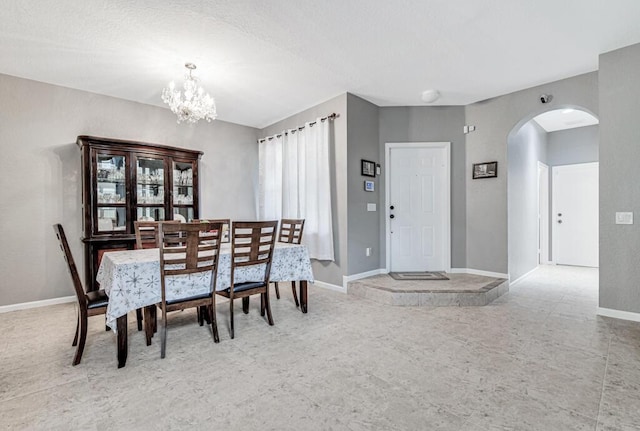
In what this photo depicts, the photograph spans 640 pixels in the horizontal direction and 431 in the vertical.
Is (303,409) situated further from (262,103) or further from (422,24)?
(262,103)

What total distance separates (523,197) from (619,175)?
5.73 ft

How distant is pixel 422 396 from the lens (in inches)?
70.9

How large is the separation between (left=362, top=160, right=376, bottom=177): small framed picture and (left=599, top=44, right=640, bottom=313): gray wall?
2.55 metres

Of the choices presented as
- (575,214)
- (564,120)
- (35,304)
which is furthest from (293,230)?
(575,214)

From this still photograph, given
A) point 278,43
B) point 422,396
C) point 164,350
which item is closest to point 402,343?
point 422,396

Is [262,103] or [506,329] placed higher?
[262,103]

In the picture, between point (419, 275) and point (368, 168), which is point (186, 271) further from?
point (419, 275)

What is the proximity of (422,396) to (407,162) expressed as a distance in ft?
11.7

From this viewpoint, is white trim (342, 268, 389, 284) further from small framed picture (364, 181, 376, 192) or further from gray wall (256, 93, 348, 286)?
small framed picture (364, 181, 376, 192)

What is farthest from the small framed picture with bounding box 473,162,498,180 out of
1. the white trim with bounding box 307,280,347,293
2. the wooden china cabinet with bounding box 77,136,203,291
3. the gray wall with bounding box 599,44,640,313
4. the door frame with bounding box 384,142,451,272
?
the wooden china cabinet with bounding box 77,136,203,291

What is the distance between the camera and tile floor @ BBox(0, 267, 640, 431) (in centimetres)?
161

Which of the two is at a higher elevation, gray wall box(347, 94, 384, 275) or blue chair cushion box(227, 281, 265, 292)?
gray wall box(347, 94, 384, 275)

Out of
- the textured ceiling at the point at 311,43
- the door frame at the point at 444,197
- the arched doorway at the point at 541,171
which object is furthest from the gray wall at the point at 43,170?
the arched doorway at the point at 541,171

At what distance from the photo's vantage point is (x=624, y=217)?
3.02 metres
